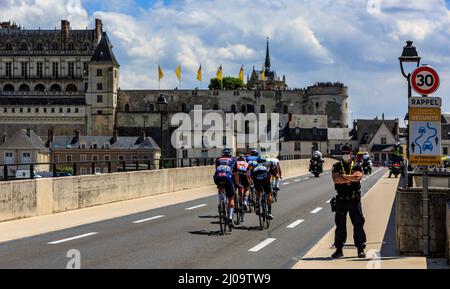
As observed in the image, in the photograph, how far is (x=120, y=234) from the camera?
16.6 m

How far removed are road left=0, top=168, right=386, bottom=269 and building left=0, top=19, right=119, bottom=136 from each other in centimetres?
13995

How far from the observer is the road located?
1242cm

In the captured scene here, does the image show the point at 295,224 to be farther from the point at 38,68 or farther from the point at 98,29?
the point at 38,68

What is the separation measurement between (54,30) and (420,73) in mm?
177408

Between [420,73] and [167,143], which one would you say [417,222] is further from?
[167,143]

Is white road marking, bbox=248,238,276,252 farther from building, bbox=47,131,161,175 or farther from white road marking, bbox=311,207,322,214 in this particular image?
building, bbox=47,131,161,175

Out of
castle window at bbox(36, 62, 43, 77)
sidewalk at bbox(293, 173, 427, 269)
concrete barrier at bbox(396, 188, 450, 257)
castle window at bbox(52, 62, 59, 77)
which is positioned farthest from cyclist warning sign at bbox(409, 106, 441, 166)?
castle window at bbox(36, 62, 43, 77)

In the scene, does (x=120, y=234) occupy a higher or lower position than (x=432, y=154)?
lower

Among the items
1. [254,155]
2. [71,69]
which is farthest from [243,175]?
[71,69]

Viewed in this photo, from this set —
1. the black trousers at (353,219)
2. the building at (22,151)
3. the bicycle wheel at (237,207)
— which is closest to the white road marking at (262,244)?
the black trousers at (353,219)

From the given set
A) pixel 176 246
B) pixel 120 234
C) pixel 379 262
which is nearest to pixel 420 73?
pixel 379 262

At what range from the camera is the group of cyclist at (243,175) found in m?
17.0

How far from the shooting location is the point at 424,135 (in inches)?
527

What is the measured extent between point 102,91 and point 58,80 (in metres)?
18.3
